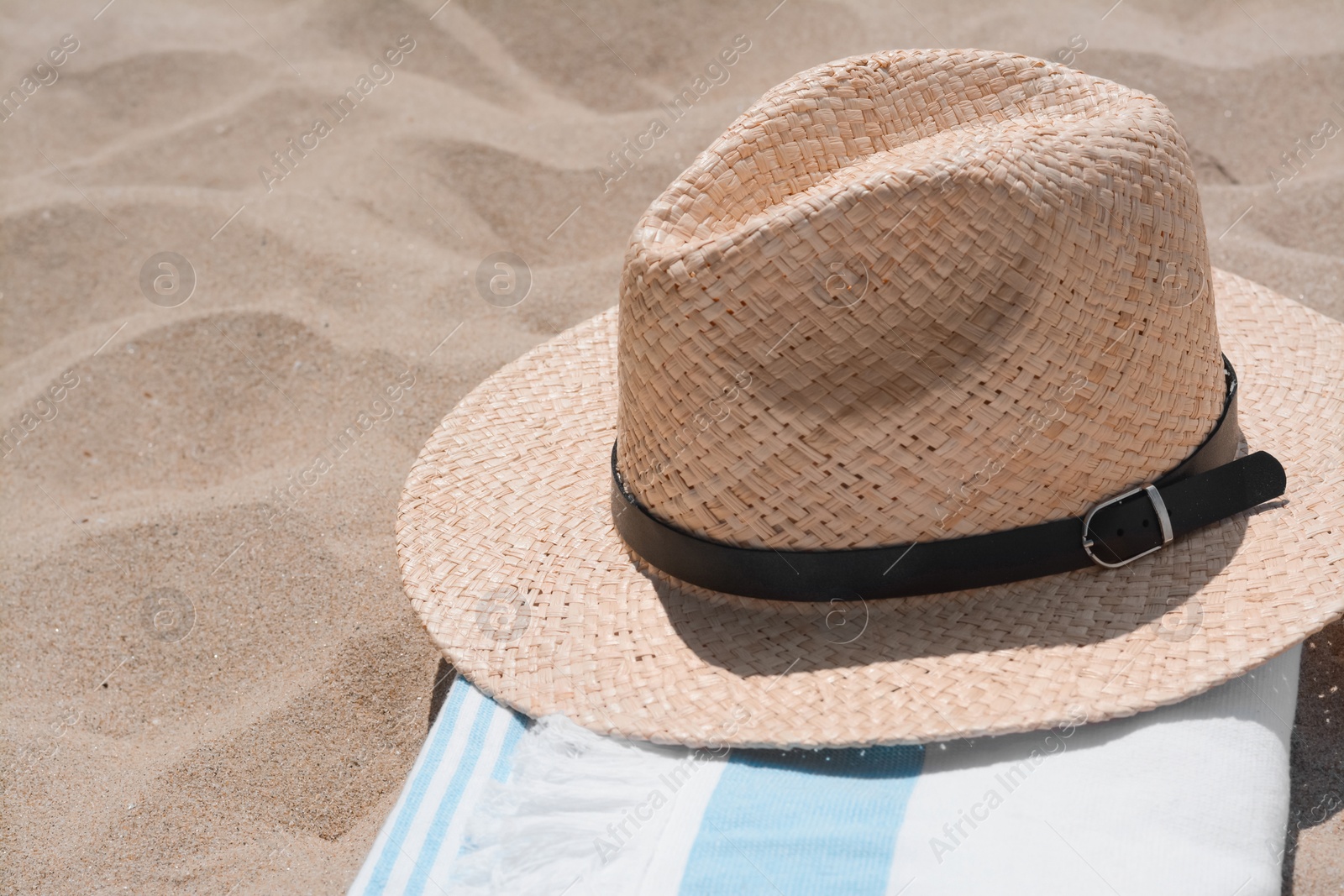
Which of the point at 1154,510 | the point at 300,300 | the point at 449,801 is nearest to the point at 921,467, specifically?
the point at 1154,510

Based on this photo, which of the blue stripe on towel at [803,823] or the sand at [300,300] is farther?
the sand at [300,300]

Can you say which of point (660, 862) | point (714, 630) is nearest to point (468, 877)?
point (660, 862)

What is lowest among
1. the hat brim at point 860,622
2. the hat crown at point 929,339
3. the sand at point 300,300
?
the sand at point 300,300

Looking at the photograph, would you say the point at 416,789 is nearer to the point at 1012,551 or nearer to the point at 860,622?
the point at 860,622

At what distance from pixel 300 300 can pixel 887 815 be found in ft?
7.45

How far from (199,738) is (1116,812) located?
1561 millimetres

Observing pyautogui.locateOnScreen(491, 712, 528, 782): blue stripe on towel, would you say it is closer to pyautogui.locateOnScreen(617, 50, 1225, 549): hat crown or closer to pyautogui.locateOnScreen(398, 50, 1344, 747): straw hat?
pyautogui.locateOnScreen(398, 50, 1344, 747): straw hat

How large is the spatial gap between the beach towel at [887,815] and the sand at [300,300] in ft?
0.95

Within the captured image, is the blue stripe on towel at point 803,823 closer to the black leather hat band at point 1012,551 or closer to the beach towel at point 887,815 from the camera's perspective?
the beach towel at point 887,815

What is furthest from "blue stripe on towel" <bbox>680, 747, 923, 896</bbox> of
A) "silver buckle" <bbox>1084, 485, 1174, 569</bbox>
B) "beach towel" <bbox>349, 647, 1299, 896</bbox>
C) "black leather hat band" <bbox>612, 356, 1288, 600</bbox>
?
"silver buckle" <bbox>1084, 485, 1174, 569</bbox>

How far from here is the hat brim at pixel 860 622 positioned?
133 cm

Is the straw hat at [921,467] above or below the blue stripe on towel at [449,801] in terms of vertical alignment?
above

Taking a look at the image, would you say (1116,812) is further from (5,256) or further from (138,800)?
(5,256)

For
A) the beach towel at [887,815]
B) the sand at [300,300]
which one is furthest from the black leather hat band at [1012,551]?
the sand at [300,300]
